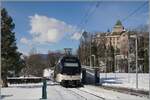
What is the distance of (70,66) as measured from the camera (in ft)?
158

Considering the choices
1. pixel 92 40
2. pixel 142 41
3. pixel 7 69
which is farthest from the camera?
pixel 92 40

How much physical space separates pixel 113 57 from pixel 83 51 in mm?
28242

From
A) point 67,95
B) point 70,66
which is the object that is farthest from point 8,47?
point 67,95

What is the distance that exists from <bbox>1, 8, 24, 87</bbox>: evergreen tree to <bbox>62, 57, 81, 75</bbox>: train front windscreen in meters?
5.42

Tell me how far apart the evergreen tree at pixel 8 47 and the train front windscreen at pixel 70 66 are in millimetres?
5423

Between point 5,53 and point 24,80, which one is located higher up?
point 5,53

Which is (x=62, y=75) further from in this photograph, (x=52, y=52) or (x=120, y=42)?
(x=120, y=42)

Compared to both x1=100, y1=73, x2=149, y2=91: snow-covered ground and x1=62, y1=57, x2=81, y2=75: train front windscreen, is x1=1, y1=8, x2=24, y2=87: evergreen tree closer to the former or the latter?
x1=62, y1=57, x2=81, y2=75: train front windscreen

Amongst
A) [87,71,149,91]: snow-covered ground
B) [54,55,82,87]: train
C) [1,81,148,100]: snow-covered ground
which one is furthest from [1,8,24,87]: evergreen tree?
[87,71,149,91]: snow-covered ground

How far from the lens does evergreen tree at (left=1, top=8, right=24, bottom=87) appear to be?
46.5 metres

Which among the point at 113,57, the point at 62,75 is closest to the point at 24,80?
the point at 62,75

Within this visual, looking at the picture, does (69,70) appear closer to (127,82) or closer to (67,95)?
(67,95)

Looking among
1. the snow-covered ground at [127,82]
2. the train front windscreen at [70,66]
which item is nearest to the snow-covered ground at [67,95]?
the snow-covered ground at [127,82]

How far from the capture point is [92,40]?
378 ft
